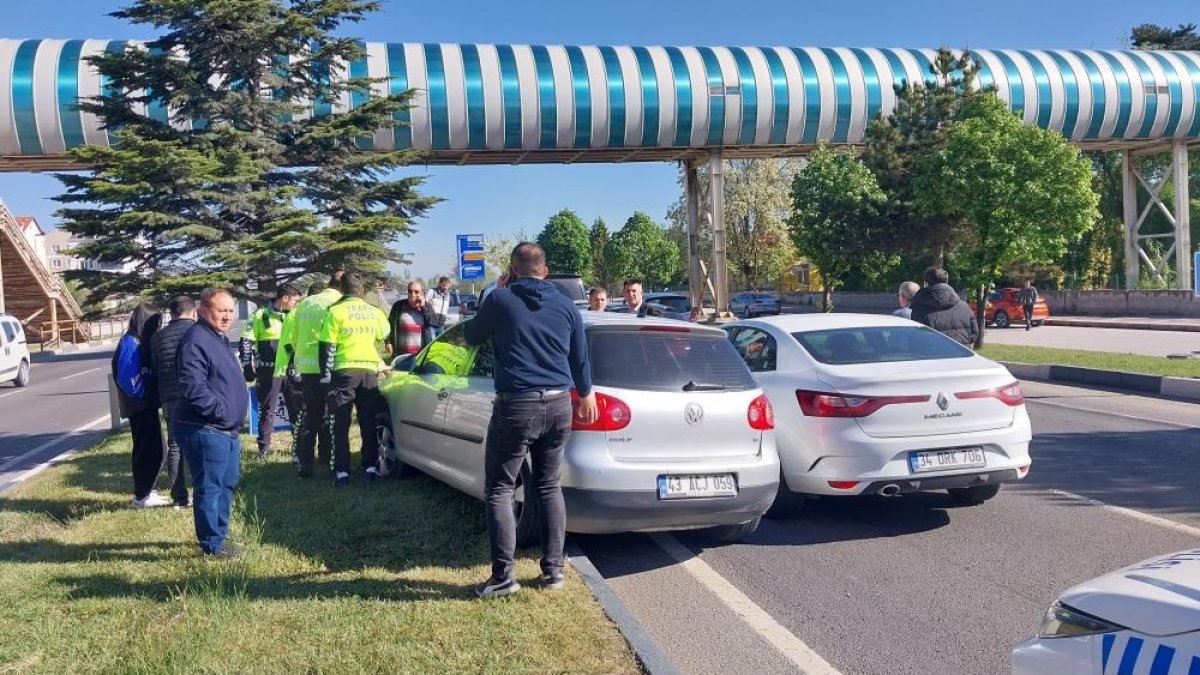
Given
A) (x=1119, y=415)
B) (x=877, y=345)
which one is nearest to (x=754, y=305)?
(x=1119, y=415)

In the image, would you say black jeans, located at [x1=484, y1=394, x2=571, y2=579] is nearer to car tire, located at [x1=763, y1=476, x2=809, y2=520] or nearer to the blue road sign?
car tire, located at [x1=763, y1=476, x2=809, y2=520]

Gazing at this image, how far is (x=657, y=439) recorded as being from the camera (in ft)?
18.2

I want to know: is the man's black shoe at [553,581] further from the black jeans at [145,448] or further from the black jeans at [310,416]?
the black jeans at [145,448]

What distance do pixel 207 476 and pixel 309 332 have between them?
8.26ft

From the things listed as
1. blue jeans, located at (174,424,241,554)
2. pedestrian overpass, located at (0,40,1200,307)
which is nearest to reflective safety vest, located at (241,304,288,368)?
blue jeans, located at (174,424,241,554)

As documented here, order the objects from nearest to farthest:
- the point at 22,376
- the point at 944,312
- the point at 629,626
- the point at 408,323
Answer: the point at 629,626 → the point at 944,312 → the point at 408,323 → the point at 22,376

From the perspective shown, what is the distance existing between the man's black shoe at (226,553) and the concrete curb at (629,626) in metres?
2.02

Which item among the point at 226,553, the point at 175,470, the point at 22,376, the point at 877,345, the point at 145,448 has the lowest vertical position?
the point at 22,376

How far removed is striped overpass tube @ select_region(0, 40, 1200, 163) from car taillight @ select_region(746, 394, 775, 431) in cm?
2086

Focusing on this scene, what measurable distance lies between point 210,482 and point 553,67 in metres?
25.2

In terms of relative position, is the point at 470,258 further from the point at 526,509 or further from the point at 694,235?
the point at 526,509

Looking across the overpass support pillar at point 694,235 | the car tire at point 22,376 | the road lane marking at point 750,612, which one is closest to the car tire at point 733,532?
the road lane marking at point 750,612

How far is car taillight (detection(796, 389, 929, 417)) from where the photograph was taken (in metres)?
6.32

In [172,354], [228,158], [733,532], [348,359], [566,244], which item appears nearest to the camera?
[733,532]
